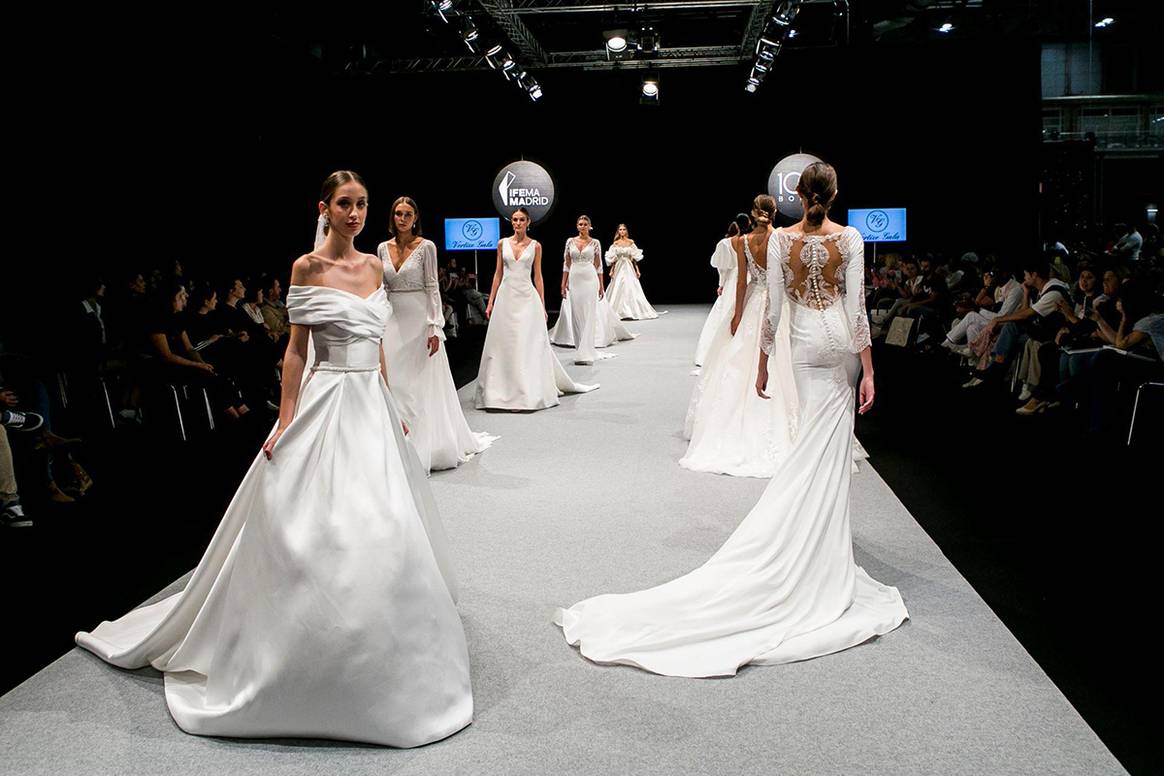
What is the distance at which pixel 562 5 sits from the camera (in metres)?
13.1

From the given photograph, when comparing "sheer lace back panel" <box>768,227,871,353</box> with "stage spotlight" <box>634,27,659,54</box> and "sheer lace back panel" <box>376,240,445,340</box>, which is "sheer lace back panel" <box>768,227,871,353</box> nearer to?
"sheer lace back panel" <box>376,240,445,340</box>

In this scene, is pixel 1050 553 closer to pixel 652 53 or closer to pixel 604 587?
pixel 604 587

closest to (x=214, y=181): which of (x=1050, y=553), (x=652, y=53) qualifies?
(x=652, y=53)

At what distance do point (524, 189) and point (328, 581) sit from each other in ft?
41.7

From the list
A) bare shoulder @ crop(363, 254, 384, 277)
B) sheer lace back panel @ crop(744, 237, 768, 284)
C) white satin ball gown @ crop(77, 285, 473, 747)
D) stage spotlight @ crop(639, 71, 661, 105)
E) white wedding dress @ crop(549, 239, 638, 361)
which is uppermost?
stage spotlight @ crop(639, 71, 661, 105)

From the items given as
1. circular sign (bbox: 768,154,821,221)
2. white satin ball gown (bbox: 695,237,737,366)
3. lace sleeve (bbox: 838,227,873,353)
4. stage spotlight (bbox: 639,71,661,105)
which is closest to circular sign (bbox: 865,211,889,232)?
circular sign (bbox: 768,154,821,221)

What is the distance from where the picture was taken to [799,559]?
11.1ft

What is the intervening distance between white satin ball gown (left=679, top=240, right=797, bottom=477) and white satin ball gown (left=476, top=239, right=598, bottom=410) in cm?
209

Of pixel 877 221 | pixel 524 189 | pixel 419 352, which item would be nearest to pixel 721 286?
pixel 419 352

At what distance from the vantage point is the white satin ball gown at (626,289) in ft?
51.1

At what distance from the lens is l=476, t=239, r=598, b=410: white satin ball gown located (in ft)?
25.9

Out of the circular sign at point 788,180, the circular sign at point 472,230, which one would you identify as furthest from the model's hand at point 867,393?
the circular sign at point 472,230

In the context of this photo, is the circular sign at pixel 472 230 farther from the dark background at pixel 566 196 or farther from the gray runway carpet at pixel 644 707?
the gray runway carpet at pixel 644 707

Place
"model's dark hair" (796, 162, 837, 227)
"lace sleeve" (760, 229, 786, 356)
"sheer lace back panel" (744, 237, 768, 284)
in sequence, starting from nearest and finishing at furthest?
"model's dark hair" (796, 162, 837, 227), "lace sleeve" (760, 229, 786, 356), "sheer lace back panel" (744, 237, 768, 284)
